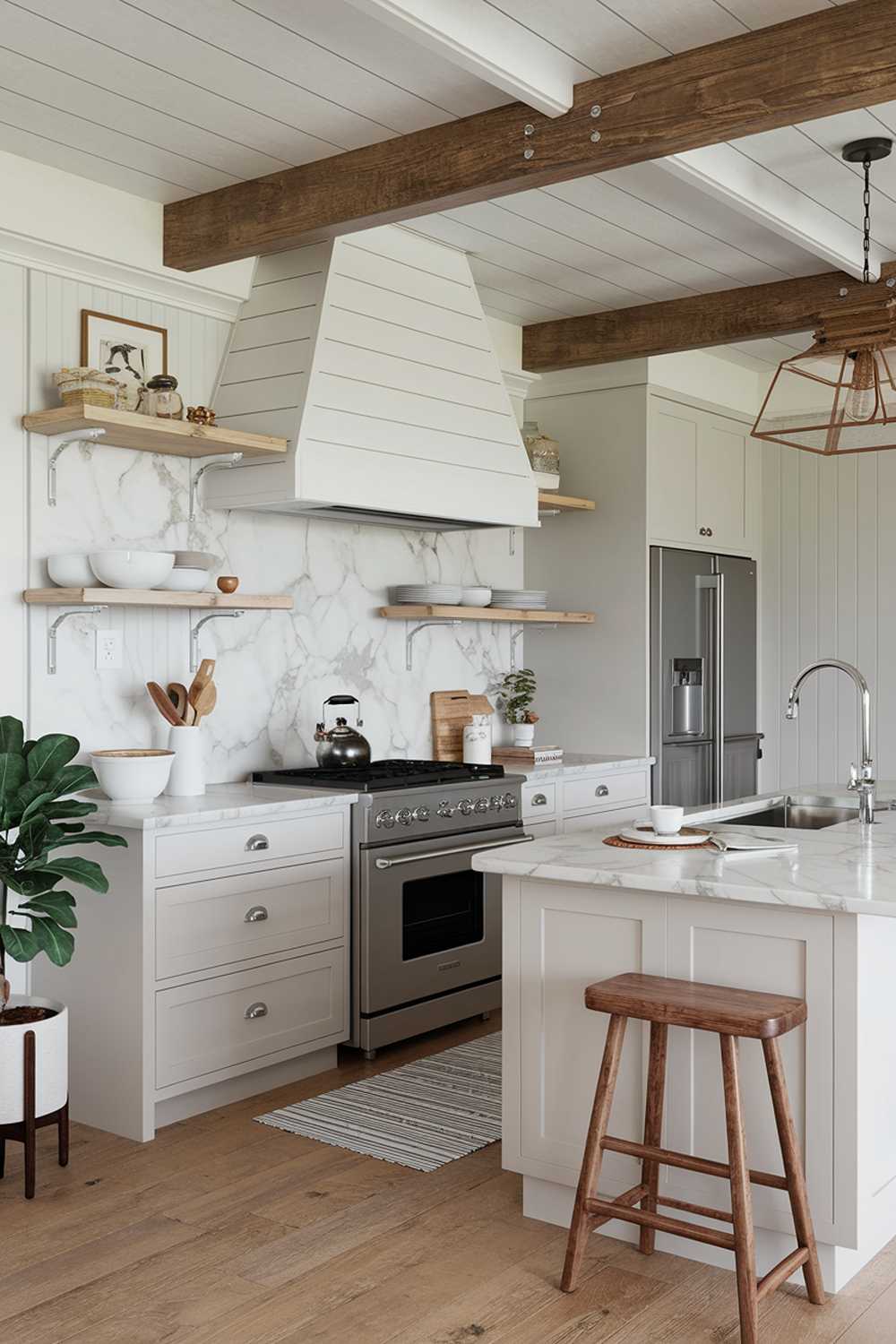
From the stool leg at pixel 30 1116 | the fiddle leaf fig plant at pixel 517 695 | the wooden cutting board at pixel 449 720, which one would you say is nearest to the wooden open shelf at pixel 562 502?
the fiddle leaf fig plant at pixel 517 695

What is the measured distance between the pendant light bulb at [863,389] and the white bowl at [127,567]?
79.5 inches

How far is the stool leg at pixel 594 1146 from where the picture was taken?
254 cm

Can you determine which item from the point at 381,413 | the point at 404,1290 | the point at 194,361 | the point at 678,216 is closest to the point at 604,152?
the point at 678,216

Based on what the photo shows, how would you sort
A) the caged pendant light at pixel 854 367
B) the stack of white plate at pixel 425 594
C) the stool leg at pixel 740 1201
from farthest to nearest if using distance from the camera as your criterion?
the stack of white plate at pixel 425 594
the caged pendant light at pixel 854 367
the stool leg at pixel 740 1201

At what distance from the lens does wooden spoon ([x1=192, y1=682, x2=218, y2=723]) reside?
407 cm

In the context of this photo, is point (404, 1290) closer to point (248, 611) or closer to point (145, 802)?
point (145, 802)

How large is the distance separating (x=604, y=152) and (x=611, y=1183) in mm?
2440

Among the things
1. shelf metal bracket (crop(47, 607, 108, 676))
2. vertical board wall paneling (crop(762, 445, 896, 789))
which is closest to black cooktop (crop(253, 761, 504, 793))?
shelf metal bracket (crop(47, 607, 108, 676))

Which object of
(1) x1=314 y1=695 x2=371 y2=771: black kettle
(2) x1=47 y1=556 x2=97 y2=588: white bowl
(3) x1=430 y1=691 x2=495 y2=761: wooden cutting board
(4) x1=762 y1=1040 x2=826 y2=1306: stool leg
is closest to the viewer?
(4) x1=762 y1=1040 x2=826 y2=1306: stool leg

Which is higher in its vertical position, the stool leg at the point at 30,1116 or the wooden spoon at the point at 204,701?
the wooden spoon at the point at 204,701

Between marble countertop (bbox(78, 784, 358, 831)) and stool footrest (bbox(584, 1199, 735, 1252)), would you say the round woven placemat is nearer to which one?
stool footrest (bbox(584, 1199, 735, 1252))

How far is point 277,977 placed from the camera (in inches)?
152

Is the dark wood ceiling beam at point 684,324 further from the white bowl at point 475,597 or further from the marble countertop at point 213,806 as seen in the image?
the marble countertop at point 213,806

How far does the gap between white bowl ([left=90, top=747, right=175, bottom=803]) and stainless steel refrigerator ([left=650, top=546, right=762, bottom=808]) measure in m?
2.70
